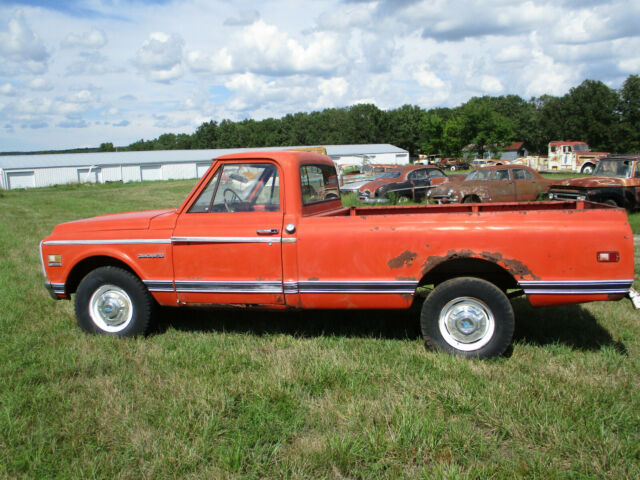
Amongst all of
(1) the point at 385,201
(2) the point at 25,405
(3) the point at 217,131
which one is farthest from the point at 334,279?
(3) the point at 217,131

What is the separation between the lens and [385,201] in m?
17.4

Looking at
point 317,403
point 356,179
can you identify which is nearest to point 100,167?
point 356,179

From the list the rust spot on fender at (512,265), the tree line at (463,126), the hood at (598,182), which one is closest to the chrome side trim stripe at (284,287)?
the rust spot on fender at (512,265)

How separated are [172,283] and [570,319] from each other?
4.07 m

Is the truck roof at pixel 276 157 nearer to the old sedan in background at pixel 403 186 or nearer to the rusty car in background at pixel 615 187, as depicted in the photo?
the rusty car in background at pixel 615 187

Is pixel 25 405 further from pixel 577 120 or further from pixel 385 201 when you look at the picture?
pixel 577 120

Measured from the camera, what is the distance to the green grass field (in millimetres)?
2953

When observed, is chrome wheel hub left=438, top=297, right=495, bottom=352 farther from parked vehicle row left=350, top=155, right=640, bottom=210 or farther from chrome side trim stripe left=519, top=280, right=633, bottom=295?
parked vehicle row left=350, top=155, right=640, bottom=210

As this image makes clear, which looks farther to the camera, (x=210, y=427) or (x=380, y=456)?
(x=210, y=427)

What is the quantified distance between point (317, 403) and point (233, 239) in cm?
163

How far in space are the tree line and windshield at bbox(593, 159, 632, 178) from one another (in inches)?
1983

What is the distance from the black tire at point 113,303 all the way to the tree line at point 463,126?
2411 inches

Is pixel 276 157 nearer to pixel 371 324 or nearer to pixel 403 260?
pixel 403 260

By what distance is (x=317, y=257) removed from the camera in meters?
4.31
